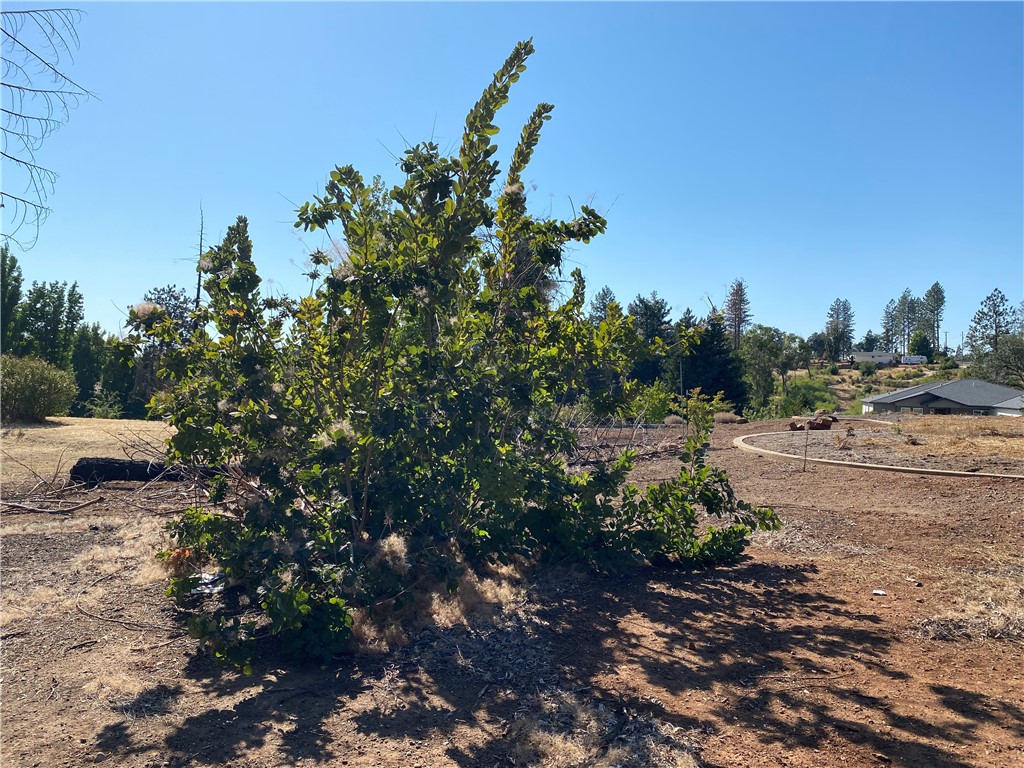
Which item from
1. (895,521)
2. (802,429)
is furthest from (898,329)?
(895,521)

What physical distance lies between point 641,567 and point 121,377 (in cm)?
2677

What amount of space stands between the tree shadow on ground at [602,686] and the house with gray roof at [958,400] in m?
24.5

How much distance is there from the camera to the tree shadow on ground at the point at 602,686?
3.08 m

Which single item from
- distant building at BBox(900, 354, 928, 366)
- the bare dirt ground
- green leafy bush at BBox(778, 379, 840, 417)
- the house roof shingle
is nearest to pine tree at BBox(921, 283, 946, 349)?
distant building at BBox(900, 354, 928, 366)

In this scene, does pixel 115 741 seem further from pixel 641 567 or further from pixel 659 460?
pixel 659 460

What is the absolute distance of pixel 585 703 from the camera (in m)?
3.44

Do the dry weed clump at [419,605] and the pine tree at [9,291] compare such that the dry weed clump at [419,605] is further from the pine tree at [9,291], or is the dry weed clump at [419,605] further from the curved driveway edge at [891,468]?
the pine tree at [9,291]

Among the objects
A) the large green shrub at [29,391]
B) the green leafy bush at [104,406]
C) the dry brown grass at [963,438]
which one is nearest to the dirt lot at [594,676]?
the dry brown grass at [963,438]

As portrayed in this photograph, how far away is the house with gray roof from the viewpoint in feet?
82.9

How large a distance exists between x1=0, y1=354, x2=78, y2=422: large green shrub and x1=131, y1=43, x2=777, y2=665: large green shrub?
1560 cm

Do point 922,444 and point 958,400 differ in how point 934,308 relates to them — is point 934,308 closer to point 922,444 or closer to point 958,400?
point 958,400

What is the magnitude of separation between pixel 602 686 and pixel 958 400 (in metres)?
28.2

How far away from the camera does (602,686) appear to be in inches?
143

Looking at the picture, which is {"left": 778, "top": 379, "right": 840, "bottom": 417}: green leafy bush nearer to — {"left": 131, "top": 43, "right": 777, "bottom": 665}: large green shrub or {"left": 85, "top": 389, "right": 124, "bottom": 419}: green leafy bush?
{"left": 131, "top": 43, "right": 777, "bottom": 665}: large green shrub
